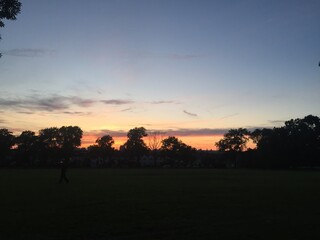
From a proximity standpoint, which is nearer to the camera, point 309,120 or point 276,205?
point 276,205

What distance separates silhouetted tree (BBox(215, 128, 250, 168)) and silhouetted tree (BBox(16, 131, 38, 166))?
6843 cm

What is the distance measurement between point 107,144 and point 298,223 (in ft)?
511

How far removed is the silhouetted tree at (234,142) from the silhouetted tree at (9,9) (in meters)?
143

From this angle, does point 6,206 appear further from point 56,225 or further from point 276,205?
point 276,205

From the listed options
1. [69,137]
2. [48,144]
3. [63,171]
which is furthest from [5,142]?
[63,171]

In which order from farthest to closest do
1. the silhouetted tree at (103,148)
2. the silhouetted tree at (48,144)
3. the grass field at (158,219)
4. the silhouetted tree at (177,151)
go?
1. the silhouetted tree at (103,148)
2. the silhouetted tree at (177,151)
3. the silhouetted tree at (48,144)
4. the grass field at (158,219)

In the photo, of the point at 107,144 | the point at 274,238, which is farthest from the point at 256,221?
the point at 107,144

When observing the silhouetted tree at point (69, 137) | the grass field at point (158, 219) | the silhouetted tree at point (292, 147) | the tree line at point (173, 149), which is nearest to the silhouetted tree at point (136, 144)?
the tree line at point (173, 149)

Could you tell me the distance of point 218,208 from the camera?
13.7 m

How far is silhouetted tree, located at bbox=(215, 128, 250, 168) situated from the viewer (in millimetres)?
149250

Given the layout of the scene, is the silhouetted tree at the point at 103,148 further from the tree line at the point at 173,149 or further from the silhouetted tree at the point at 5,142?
the silhouetted tree at the point at 5,142

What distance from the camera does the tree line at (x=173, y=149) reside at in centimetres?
10325

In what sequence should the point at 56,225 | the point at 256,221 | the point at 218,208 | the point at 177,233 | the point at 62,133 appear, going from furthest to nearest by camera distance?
the point at 62,133 < the point at 218,208 < the point at 256,221 < the point at 56,225 < the point at 177,233

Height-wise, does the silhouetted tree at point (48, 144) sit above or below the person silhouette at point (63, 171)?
above
